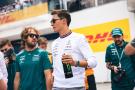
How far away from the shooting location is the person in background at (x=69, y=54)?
15.4ft

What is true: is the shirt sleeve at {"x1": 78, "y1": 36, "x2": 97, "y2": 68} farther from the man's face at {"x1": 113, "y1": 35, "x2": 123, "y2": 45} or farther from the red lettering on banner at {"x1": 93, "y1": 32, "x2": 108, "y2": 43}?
the red lettering on banner at {"x1": 93, "y1": 32, "x2": 108, "y2": 43}

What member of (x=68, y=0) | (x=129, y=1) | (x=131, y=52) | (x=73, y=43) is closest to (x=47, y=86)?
(x=73, y=43)

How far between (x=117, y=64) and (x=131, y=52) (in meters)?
3.71

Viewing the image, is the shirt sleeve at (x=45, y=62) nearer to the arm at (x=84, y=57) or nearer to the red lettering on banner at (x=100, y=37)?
the arm at (x=84, y=57)

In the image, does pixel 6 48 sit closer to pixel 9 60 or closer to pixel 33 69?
pixel 9 60

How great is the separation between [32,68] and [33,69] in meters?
0.02

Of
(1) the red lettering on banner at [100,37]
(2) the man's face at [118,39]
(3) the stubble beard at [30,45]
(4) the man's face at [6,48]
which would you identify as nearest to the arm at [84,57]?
(3) the stubble beard at [30,45]

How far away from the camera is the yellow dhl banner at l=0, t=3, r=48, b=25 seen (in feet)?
71.9

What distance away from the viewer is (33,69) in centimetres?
546

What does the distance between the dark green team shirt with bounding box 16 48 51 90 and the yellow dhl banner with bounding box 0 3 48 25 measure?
1619 cm

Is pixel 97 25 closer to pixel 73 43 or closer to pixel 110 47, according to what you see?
pixel 110 47

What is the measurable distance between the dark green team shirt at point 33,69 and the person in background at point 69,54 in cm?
51

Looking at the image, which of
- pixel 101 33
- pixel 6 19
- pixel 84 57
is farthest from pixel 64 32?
pixel 6 19

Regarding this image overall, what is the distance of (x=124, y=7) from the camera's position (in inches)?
690
